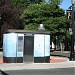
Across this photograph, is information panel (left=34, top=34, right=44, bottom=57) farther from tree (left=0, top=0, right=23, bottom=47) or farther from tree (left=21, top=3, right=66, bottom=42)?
tree (left=21, top=3, right=66, bottom=42)

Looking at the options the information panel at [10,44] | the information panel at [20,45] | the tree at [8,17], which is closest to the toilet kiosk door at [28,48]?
the information panel at [20,45]

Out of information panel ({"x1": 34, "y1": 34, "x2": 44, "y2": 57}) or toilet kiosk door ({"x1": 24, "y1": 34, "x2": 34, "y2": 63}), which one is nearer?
toilet kiosk door ({"x1": 24, "y1": 34, "x2": 34, "y2": 63})

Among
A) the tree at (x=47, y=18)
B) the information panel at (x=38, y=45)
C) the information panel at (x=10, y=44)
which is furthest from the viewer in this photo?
the tree at (x=47, y=18)

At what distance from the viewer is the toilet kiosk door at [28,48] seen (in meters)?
25.7

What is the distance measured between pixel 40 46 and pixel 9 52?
8.65 feet

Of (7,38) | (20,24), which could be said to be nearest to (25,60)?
(7,38)

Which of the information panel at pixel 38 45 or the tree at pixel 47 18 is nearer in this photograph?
the information panel at pixel 38 45

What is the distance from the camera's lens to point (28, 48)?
25828mm

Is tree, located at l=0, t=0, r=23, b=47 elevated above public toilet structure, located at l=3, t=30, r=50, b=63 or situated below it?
above

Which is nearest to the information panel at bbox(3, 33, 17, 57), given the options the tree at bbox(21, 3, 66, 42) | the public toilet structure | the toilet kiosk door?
the public toilet structure

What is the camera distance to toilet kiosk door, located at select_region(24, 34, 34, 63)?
1013 inches

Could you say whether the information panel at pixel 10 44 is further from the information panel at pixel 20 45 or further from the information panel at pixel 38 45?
the information panel at pixel 38 45

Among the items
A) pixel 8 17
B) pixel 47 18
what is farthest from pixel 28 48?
pixel 47 18

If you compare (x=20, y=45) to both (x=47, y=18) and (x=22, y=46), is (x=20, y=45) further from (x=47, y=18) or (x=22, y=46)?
(x=47, y=18)
